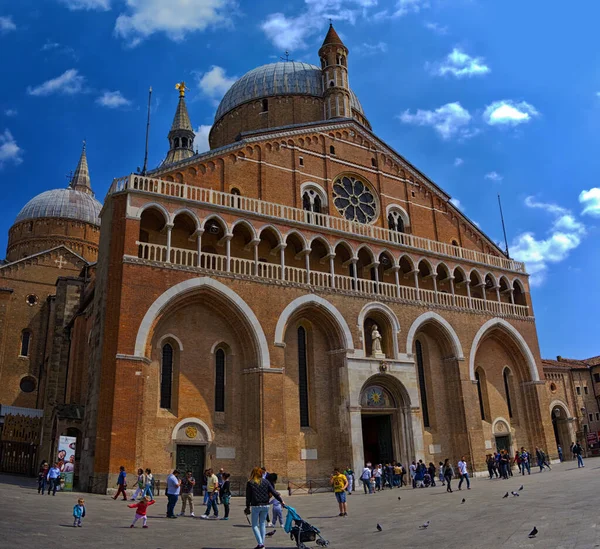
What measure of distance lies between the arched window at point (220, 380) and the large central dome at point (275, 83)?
22.0 meters

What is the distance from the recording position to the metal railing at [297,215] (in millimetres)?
23969

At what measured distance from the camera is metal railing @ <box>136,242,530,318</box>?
78.2 feet

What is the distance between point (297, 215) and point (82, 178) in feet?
140

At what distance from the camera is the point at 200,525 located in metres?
13.8

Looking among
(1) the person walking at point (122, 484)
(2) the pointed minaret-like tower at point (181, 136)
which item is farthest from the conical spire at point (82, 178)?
(1) the person walking at point (122, 484)

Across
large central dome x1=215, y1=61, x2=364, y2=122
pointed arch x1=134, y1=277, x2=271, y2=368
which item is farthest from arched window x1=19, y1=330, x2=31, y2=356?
pointed arch x1=134, y1=277, x2=271, y2=368

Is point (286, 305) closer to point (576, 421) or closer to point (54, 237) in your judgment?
point (576, 421)

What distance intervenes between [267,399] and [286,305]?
13.7 ft

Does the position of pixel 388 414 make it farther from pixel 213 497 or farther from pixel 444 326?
pixel 213 497

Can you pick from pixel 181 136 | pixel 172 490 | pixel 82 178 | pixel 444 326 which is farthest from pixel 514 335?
pixel 82 178

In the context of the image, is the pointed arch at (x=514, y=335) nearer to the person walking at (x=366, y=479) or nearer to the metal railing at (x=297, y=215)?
the metal railing at (x=297, y=215)

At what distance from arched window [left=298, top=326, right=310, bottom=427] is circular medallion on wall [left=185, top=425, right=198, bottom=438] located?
15.9ft

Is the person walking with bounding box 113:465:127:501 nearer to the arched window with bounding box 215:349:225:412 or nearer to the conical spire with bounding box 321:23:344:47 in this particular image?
the arched window with bounding box 215:349:225:412

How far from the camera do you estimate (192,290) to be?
916 inches
